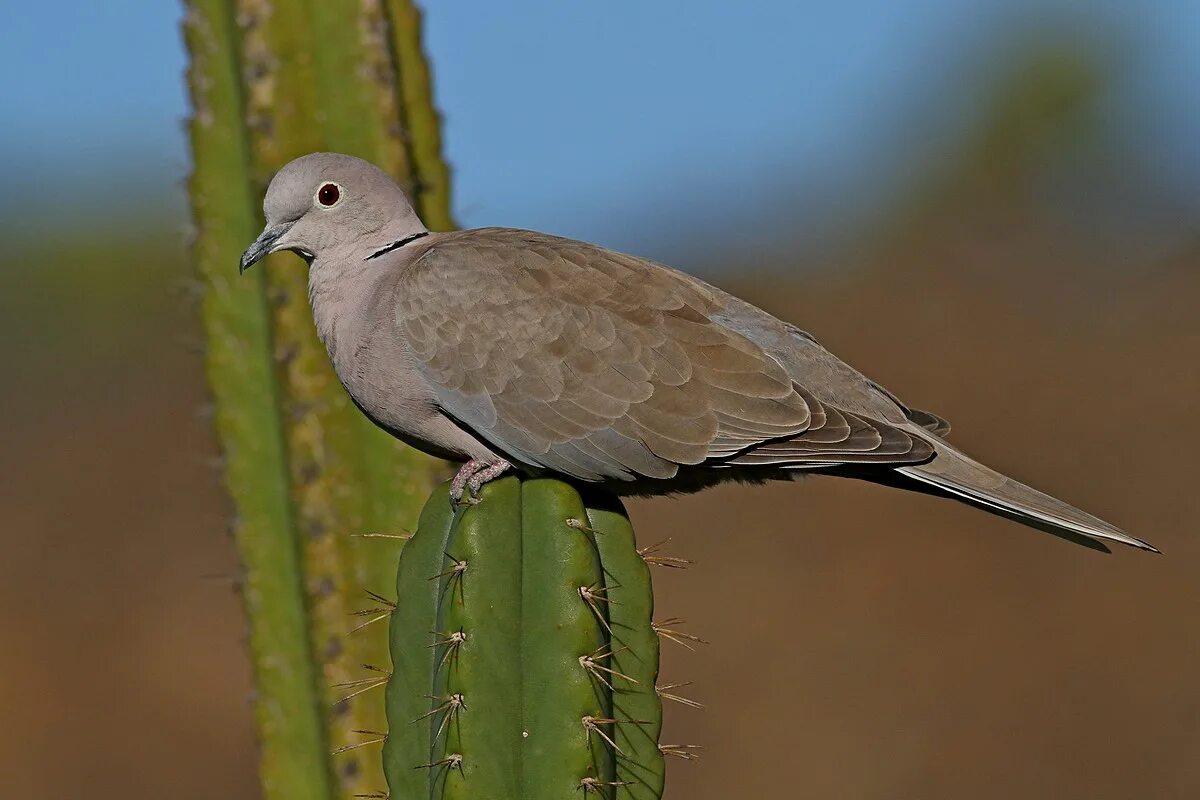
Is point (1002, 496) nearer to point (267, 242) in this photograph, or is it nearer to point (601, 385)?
point (601, 385)

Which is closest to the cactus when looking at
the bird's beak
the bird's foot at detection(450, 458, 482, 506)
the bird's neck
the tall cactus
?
the bird's foot at detection(450, 458, 482, 506)

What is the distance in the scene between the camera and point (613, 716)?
307cm

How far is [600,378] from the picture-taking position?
3.59 m

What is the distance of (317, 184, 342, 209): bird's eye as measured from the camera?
399 cm

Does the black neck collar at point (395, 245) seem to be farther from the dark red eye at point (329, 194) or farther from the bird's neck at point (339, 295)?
the dark red eye at point (329, 194)

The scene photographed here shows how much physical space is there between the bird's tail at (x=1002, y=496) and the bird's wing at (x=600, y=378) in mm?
89

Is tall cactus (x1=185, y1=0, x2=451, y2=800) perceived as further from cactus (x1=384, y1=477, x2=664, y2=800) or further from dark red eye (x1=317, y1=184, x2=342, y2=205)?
cactus (x1=384, y1=477, x2=664, y2=800)

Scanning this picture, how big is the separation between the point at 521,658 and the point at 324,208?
1634 mm

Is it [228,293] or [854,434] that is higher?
[228,293]

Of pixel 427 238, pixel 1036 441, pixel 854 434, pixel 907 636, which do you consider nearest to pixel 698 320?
pixel 854 434

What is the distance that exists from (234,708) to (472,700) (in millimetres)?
7700

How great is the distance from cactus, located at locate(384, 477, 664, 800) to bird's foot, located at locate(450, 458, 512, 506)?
0.05 meters

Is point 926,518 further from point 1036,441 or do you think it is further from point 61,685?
point 61,685

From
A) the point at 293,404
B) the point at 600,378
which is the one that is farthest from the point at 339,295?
the point at 600,378
